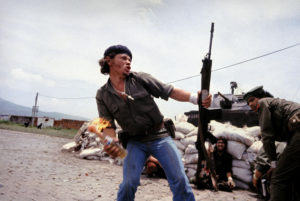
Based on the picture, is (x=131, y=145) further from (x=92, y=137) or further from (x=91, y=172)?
(x=92, y=137)

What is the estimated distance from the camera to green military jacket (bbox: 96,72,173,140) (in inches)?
86.1

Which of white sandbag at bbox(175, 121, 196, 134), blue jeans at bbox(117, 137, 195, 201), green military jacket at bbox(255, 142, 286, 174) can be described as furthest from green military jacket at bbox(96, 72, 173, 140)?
white sandbag at bbox(175, 121, 196, 134)

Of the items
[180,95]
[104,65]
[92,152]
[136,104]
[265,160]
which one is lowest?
[92,152]

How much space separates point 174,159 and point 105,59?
138cm

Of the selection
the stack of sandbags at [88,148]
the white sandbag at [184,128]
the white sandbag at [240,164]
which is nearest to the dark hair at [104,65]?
the white sandbag at [184,128]

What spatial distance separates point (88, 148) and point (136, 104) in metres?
7.32

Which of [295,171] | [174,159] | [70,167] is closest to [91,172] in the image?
[70,167]

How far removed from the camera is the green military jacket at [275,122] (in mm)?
2961

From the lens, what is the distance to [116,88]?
2363 millimetres

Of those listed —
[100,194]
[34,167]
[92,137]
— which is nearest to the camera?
[100,194]

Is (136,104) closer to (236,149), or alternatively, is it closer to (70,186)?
(70,186)

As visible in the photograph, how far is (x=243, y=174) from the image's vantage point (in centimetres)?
516

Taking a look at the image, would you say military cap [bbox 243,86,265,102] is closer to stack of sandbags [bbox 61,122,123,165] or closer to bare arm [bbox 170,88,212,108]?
bare arm [bbox 170,88,212,108]

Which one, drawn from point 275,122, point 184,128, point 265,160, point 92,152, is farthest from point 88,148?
point 275,122
